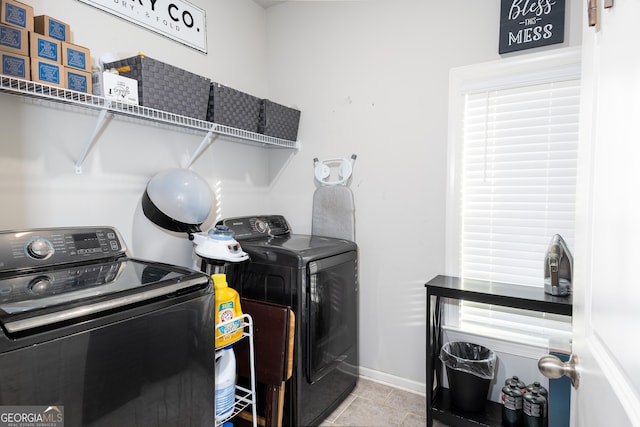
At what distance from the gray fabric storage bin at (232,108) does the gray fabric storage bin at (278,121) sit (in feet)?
0.15

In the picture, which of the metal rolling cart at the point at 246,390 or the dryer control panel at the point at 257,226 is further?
the dryer control panel at the point at 257,226

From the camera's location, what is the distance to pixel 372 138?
2.45 m

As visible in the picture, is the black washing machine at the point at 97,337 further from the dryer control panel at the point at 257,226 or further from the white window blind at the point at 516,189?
the white window blind at the point at 516,189

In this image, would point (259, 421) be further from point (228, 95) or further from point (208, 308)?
point (228, 95)

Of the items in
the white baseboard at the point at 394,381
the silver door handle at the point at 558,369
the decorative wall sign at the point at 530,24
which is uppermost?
the decorative wall sign at the point at 530,24

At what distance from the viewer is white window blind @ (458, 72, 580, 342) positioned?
76.2 inches

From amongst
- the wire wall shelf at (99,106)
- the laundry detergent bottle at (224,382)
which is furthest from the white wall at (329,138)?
the laundry detergent bottle at (224,382)

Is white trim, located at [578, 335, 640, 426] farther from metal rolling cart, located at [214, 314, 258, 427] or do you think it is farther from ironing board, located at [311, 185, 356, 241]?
ironing board, located at [311, 185, 356, 241]

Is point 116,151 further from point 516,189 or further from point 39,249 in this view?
point 516,189

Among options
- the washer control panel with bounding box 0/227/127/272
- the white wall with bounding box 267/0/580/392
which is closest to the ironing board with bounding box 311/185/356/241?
the white wall with bounding box 267/0/580/392

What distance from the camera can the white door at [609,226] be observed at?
0.53m

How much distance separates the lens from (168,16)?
2086 millimetres

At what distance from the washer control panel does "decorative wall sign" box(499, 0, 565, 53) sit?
218 cm

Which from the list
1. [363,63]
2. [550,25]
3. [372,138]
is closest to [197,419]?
[372,138]
